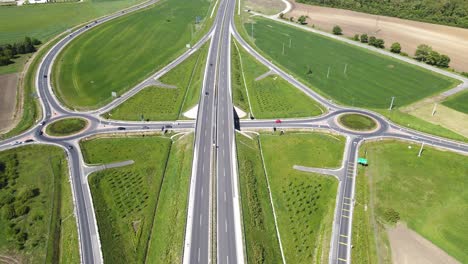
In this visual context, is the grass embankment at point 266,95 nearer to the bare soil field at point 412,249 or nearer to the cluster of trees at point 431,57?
the bare soil field at point 412,249

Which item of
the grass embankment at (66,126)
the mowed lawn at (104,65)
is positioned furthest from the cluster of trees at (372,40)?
the grass embankment at (66,126)

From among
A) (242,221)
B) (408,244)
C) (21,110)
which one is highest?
(21,110)

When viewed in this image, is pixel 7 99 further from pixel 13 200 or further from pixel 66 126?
pixel 13 200

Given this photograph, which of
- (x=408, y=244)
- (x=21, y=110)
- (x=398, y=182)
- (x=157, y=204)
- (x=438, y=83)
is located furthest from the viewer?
(x=438, y=83)

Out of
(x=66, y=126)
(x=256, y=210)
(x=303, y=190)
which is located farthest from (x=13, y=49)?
(x=303, y=190)

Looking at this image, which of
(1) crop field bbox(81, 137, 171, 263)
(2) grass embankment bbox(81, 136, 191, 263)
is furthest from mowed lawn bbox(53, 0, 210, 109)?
(2) grass embankment bbox(81, 136, 191, 263)

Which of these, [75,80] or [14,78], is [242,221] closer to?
[75,80]

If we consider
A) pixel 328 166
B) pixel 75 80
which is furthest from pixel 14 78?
pixel 328 166
